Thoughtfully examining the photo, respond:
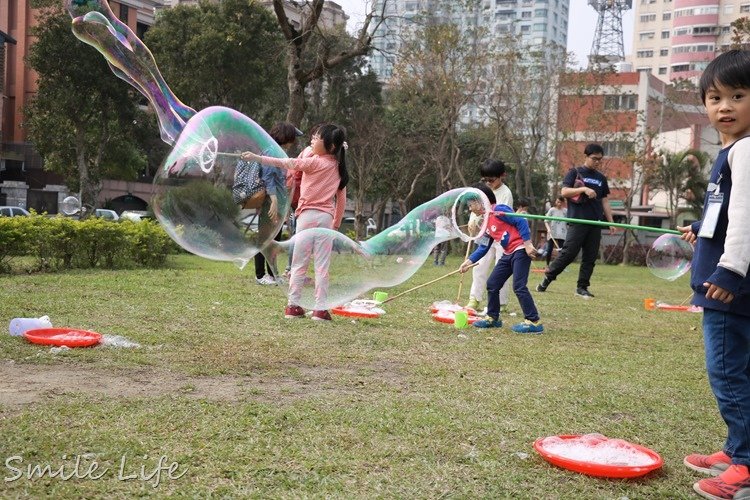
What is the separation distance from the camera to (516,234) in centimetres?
813

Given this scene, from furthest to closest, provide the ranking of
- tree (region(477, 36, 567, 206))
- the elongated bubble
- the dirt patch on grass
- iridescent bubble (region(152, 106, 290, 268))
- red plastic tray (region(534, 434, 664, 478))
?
tree (region(477, 36, 567, 206)), the elongated bubble, iridescent bubble (region(152, 106, 290, 268)), the dirt patch on grass, red plastic tray (region(534, 434, 664, 478))

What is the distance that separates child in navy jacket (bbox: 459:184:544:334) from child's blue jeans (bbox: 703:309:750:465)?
432 centimetres

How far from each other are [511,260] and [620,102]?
1432 inches

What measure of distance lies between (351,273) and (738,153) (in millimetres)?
3776

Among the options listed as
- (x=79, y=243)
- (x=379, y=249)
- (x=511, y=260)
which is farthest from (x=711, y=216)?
(x=79, y=243)

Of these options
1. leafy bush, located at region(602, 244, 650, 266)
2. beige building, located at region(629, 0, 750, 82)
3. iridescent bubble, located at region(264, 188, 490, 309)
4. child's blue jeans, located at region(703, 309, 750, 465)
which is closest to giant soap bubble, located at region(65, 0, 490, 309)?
iridescent bubble, located at region(264, 188, 490, 309)

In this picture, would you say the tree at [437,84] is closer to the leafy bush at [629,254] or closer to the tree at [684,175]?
the leafy bush at [629,254]

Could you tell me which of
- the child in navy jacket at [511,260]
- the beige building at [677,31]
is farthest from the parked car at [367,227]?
the beige building at [677,31]

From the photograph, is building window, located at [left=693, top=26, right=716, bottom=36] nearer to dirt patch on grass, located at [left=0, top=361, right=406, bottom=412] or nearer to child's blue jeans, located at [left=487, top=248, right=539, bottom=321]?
child's blue jeans, located at [left=487, top=248, right=539, bottom=321]

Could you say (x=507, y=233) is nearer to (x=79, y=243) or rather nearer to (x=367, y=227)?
(x=79, y=243)

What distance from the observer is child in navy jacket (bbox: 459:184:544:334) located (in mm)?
7945

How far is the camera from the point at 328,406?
439 centimetres

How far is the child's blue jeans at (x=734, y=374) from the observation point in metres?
3.48

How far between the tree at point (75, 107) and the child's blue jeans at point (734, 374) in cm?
2972
